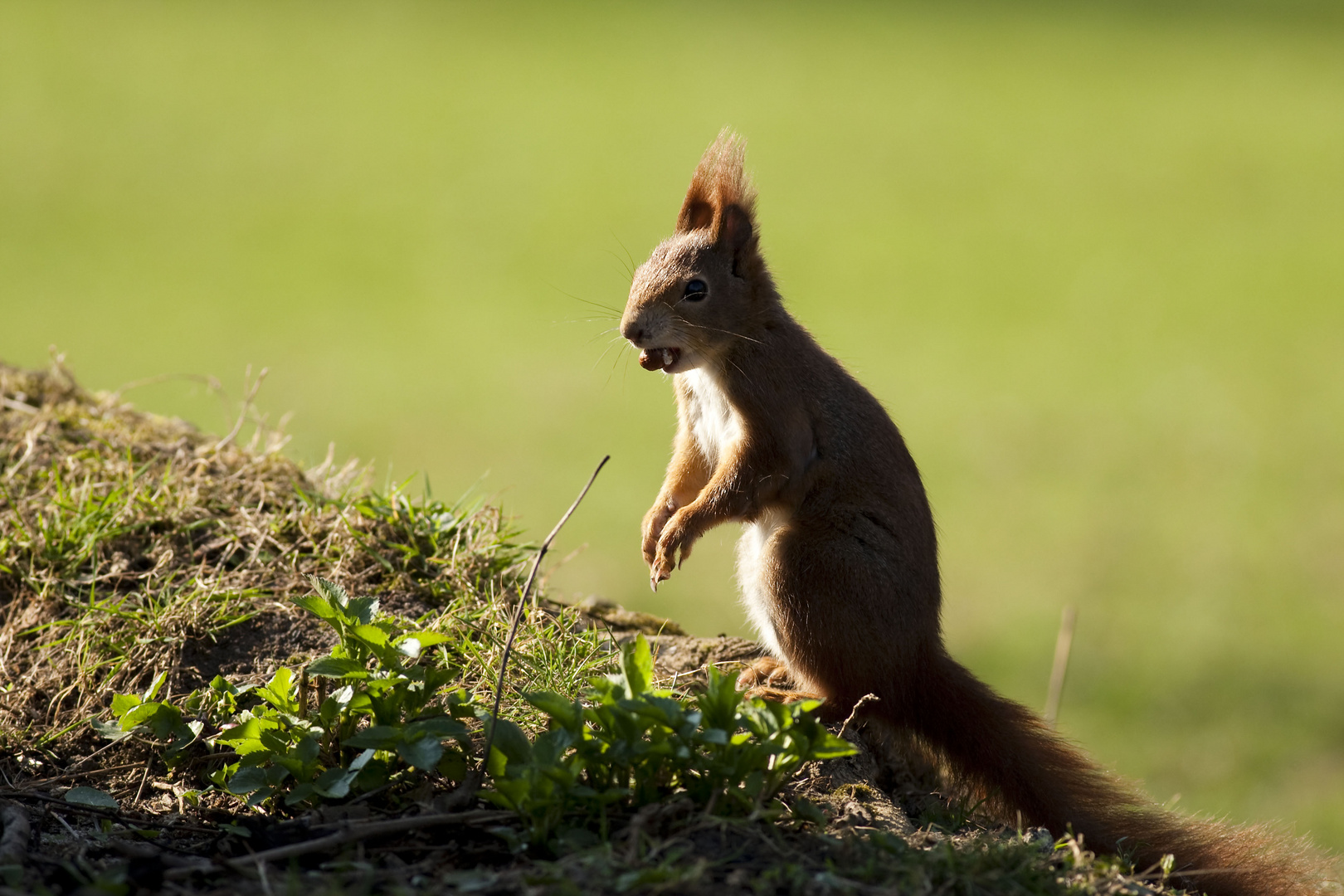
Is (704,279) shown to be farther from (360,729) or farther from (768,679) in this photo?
(360,729)

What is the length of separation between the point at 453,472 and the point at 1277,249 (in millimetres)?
9872

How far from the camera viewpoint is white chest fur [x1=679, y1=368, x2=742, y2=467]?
11.3ft

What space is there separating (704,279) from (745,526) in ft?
2.29

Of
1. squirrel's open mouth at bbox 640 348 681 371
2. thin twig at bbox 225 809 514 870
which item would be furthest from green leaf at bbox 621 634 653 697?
squirrel's open mouth at bbox 640 348 681 371

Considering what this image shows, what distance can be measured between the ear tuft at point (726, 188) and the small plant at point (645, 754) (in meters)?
1.37

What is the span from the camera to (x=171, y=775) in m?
2.82

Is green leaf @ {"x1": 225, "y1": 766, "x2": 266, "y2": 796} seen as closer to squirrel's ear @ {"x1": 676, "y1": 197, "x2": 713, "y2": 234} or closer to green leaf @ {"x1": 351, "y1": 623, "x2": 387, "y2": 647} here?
green leaf @ {"x1": 351, "y1": 623, "x2": 387, "y2": 647}

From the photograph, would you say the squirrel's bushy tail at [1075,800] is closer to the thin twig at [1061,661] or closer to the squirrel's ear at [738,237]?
the thin twig at [1061,661]

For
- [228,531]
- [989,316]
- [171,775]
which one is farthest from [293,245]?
[171,775]

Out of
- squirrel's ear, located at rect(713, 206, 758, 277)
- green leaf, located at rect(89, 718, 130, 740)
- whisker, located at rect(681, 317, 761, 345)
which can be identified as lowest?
green leaf, located at rect(89, 718, 130, 740)

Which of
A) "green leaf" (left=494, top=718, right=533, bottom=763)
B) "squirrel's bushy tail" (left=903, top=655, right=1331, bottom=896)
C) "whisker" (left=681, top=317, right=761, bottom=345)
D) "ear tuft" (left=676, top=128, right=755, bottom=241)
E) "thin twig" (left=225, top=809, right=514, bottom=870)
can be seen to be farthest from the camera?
"ear tuft" (left=676, top=128, right=755, bottom=241)

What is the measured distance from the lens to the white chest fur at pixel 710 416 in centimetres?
344

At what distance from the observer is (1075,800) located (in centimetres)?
310

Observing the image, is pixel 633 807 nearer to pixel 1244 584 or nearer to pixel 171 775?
pixel 171 775
